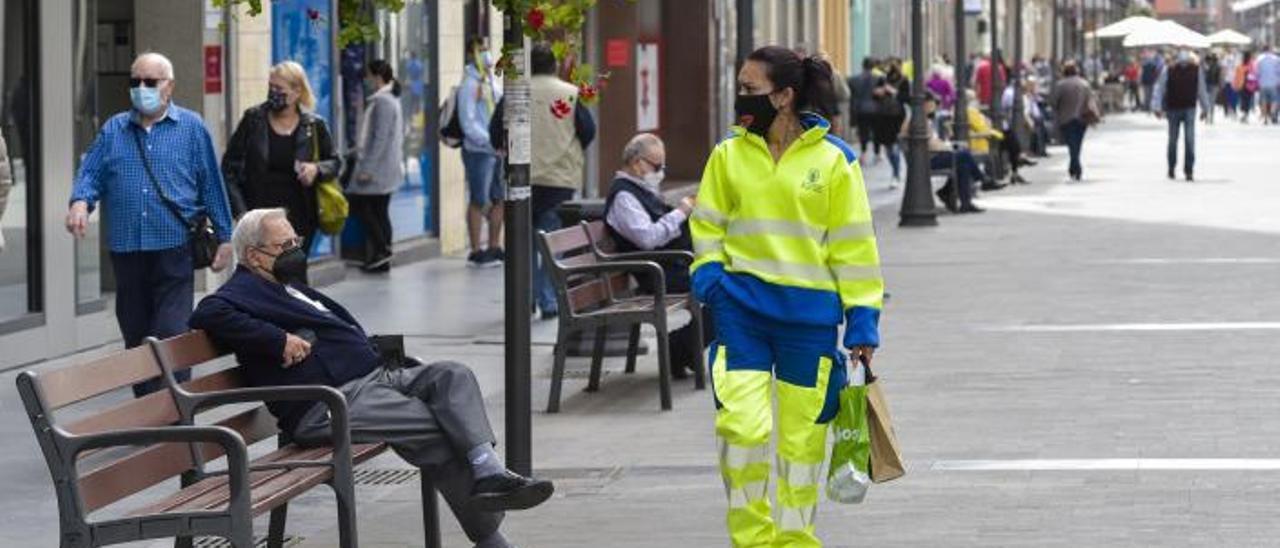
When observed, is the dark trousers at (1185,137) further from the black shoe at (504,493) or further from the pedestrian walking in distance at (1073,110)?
the black shoe at (504,493)

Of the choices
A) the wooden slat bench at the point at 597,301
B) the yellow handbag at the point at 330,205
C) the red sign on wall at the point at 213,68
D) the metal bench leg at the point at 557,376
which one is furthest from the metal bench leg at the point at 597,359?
the red sign on wall at the point at 213,68

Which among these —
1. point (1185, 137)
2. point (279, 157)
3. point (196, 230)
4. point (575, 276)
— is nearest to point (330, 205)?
point (279, 157)

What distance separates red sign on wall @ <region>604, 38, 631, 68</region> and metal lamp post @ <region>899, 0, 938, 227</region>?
233 inches

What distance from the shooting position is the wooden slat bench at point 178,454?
716 cm

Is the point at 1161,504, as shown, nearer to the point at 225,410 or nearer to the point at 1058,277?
the point at 225,410

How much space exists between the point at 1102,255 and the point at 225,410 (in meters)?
11.5

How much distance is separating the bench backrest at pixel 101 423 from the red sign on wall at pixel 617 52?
81.8 ft

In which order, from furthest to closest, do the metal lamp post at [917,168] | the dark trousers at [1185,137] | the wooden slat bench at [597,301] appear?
the dark trousers at [1185,137]
the metal lamp post at [917,168]
the wooden slat bench at [597,301]

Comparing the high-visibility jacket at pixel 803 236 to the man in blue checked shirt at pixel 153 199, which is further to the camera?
the man in blue checked shirt at pixel 153 199

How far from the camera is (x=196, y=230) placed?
496 inches

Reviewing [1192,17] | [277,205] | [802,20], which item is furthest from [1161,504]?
[1192,17]

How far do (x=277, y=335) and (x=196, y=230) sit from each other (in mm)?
3866

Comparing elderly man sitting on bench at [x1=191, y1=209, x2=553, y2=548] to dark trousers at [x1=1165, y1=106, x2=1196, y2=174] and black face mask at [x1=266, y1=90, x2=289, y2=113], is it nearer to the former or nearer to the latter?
black face mask at [x1=266, y1=90, x2=289, y2=113]

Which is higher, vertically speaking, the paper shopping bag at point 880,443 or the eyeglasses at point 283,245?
the eyeglasses at point 283,245
